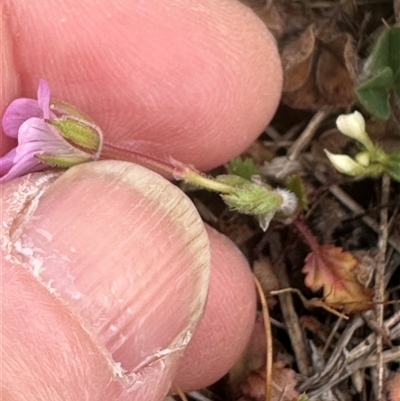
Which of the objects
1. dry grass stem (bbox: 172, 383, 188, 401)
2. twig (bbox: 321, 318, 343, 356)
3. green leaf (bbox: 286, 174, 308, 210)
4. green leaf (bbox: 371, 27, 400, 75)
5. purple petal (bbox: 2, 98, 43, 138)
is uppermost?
purple petal (bbox: 2, 98, 43, 138)

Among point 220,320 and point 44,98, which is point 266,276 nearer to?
point 220,320

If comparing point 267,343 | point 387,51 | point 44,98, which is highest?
point 44,98

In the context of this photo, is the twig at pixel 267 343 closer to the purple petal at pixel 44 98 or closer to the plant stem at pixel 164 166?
the plant stem at pixel 164 166

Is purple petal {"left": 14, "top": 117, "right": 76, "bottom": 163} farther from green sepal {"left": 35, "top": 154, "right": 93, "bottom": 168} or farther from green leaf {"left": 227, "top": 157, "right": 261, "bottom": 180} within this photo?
green leaf {"left": 227, "top": 157, "right": 261, "bottom": 180}

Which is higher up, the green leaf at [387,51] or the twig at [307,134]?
the green leaf at [387,51]

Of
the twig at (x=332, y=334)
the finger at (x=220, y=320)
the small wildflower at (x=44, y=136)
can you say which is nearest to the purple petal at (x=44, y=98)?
the small wildflower at (x=44, y=136)

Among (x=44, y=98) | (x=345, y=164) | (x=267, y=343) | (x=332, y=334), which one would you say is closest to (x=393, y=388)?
(x=332, y=334)

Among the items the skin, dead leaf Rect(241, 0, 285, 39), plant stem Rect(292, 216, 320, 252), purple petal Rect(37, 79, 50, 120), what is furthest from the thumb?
dead leaf Rect(241, 0, 285, 39)
